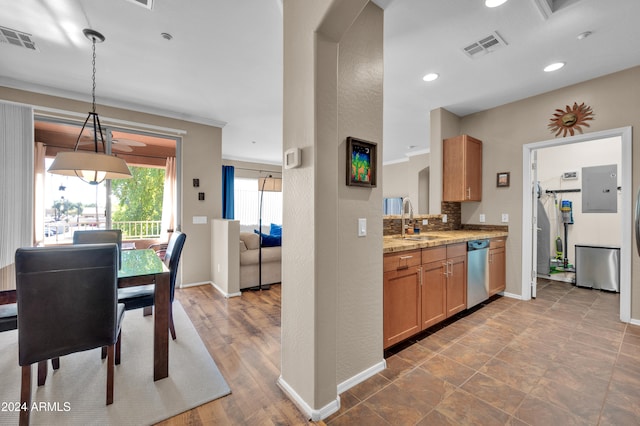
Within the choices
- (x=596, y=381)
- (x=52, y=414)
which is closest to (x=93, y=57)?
(x=52, y=414)

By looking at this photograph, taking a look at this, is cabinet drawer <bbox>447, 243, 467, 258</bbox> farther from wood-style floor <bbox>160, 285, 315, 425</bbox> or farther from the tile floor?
wood-style floor <bbox>160, 285, 315, 425</bbox>

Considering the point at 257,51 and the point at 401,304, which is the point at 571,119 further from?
the point at 257,51

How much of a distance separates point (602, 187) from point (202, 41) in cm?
612

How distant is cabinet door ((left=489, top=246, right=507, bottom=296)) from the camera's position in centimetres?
355

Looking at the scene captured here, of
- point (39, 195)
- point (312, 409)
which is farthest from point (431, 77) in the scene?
point (39, 195)

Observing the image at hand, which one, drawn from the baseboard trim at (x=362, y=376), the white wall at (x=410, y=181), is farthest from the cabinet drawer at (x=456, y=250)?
the white wall at (x=410, y=181)

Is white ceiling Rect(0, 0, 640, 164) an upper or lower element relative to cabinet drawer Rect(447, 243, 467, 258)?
upper

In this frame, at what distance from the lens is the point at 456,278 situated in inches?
116

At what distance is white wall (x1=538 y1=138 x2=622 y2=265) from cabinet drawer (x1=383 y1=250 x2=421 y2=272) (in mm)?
4280

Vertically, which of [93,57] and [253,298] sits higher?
[93,57]

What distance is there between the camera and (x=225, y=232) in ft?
12.8

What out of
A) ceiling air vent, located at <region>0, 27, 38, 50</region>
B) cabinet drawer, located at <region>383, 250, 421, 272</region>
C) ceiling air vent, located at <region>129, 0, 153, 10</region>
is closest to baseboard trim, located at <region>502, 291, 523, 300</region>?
cabinet drawer, located at <region>383, 250, 421, 272</region>

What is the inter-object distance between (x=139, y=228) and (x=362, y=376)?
155 inches

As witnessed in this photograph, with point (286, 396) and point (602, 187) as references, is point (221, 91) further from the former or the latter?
point (602, 187)
